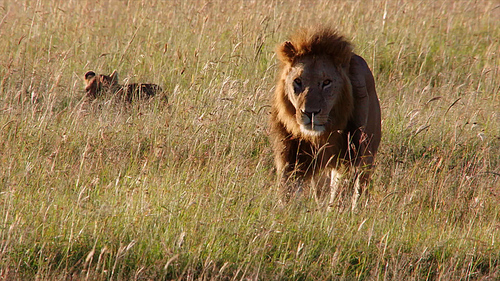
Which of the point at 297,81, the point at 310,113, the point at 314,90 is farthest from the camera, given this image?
the point at 297,81

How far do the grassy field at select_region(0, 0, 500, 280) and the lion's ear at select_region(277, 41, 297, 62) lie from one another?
0.83 meters

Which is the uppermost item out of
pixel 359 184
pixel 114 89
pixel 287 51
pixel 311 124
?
pixel 287 51

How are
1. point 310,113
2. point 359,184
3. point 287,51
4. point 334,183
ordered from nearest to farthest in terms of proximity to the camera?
point 310,113 → point 287,51 → point 359,184 → point 334,183

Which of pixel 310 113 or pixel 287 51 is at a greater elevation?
pixel 287 51

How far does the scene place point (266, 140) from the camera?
6.11 meters

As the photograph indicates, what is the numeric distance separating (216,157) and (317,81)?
1.08 m

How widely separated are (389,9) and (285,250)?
7.02 m

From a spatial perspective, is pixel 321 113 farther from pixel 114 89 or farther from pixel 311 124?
pixel 114 89

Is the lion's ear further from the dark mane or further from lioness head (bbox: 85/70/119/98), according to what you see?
lioness head (bbox: 85/70/119/98)

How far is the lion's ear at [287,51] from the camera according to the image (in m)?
Result: 4.79

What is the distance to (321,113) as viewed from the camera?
451cm

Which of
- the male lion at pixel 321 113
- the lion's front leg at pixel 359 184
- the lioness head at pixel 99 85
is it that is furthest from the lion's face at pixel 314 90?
the lioness head at pixel 99 85

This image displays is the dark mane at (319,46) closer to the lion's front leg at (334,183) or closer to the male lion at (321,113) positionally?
the male lion at (321,113)

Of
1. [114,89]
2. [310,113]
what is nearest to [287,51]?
[310,113]
